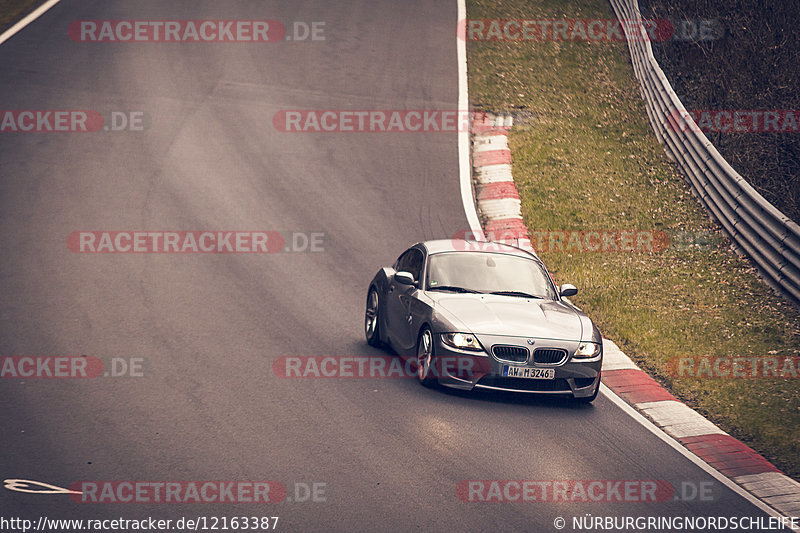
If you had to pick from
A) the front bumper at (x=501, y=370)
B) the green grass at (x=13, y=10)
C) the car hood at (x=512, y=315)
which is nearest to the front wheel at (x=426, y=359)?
the front bumper at (x=501, y=370)

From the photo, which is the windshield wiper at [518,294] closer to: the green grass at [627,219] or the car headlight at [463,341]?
the car headlight at [463,341]

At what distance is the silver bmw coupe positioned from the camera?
29.4 feet

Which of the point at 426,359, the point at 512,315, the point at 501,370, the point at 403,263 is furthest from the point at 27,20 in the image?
the point at 501,370

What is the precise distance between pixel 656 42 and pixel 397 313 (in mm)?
17194

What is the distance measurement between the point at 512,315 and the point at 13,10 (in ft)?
Answer: 71.2

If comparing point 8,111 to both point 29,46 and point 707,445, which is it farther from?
point 707,445

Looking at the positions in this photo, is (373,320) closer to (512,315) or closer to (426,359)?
(426,359)

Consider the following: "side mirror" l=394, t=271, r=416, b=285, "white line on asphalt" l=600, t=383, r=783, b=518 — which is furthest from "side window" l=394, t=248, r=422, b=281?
"white line on asphalt" l=600, t=383, r=783, b=518

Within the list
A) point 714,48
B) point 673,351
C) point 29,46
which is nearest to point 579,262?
point 673,351

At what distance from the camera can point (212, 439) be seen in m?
7.56

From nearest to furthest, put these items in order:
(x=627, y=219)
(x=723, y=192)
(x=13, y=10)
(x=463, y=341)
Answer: (x=463, y=341) < (x=723, y=192) < (x=627, y=219) < (x=13, y=10)

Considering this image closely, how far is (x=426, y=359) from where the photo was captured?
9.34m

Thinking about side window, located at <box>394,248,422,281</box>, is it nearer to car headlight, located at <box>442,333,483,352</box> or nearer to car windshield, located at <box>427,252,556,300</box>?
car windshield, located at <box>427,252,556,300</box>

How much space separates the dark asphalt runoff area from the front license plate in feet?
1.21
